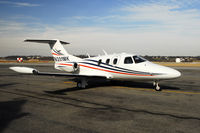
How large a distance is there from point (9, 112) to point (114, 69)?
744cm

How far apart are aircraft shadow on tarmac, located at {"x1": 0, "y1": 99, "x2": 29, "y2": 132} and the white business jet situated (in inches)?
83.7

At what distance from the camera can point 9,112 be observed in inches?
265

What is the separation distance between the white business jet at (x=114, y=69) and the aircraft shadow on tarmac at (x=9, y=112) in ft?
6.97

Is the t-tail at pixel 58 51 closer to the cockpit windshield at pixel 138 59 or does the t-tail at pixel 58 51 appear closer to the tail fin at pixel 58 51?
the tail fin at pixel 58 51

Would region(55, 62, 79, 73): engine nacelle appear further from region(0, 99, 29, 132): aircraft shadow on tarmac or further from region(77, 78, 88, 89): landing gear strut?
region(0, 99, 29, 132): aircraft shadow on tarmac

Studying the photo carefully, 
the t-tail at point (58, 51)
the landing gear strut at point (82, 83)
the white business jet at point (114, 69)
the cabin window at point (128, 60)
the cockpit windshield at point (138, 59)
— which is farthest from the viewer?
the t-tail at point (58, 51)

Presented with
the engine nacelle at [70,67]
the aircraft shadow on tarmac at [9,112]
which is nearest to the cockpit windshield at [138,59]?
the engine nacelle at [70,67]

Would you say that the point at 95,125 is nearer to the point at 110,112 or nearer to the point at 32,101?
the point at 110,112

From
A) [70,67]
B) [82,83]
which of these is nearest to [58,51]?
[70,67]

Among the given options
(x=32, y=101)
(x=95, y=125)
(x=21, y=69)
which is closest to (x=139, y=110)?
(x=95, y=125)

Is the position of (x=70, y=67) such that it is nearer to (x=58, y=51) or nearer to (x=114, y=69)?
(x=58, y=51)

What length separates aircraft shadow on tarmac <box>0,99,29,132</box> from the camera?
5621 mm

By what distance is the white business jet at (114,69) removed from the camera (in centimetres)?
1015

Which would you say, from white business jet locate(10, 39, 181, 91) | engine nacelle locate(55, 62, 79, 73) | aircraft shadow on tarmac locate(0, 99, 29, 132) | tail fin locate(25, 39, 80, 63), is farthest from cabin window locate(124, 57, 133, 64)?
aircraft shadow on tarmac locate(0, 99, 29, 132)
